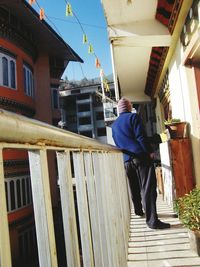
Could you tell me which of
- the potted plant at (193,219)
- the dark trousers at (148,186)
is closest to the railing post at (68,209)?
the potted plant at (193,219)

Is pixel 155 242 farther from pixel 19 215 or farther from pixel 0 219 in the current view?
pixel 19 215

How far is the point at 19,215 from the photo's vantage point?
14.4 meters

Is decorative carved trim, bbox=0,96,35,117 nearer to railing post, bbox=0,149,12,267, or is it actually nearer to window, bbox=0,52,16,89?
window, bbox=0,52,16,89

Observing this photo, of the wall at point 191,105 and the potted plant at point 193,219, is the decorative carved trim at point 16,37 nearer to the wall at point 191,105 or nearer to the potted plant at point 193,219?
the wall at point 191,105

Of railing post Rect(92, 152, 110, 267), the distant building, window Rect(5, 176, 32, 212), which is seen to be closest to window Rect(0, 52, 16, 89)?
window Rect(5, 176, 32, 212)

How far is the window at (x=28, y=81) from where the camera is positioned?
16.7m

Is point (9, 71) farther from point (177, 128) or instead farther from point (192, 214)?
point (192, 214)

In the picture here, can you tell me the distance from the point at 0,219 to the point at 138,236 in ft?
9.63

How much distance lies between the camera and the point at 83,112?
4959cm

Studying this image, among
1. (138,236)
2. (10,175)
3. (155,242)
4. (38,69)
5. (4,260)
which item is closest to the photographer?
(4,260)

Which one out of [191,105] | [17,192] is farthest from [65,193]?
[17,192]

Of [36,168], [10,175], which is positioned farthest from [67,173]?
[10,175]

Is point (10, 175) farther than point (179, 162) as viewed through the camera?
Yes

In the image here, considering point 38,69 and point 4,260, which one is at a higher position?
point 38,69
